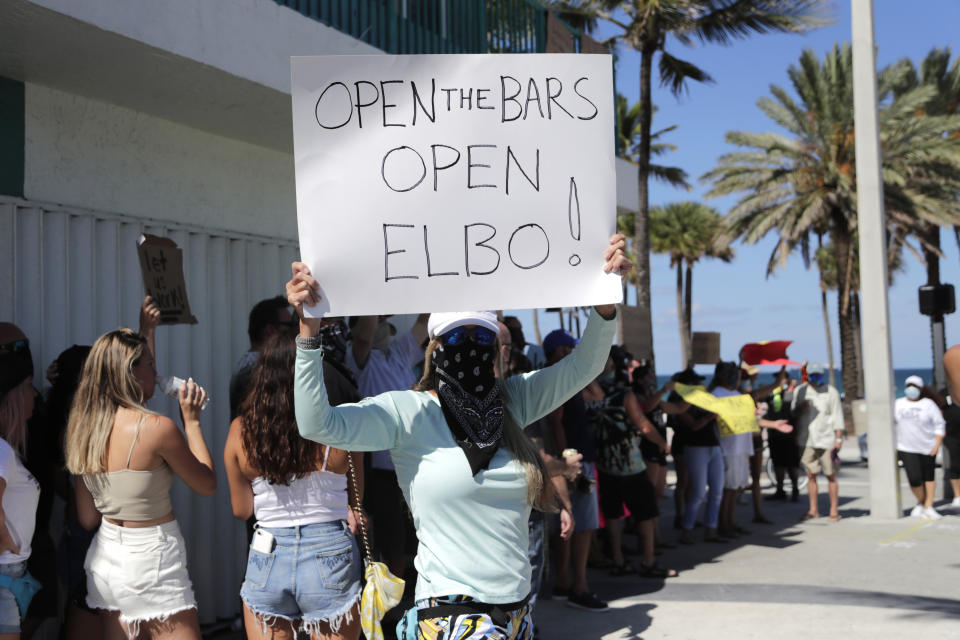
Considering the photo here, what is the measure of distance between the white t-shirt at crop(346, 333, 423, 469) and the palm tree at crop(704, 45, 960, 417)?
70.5 ft

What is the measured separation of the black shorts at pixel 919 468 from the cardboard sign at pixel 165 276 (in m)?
9.74

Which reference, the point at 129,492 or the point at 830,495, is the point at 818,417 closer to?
the point at 830,495

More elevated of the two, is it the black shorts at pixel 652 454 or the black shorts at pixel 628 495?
the black shorts at pixel 652 454

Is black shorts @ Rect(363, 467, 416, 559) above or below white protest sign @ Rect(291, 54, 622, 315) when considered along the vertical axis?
below

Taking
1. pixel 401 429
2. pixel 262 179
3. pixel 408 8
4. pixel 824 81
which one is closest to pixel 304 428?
pixel 401 429

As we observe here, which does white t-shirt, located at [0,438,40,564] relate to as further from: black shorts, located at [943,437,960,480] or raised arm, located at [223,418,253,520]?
black shorts, located at [943,437,960,480]

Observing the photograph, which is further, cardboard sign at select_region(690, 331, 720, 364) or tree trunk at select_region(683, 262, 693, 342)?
tree trunk at select_region(683, 262, 693, 342)

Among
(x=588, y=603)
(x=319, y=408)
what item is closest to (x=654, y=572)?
(x=588, y=603)

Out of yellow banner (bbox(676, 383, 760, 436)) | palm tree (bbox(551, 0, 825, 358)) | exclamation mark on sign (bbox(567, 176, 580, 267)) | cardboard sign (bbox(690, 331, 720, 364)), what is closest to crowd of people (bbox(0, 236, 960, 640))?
exclamation mark on sign (bbox(567, 176, 580, 267))

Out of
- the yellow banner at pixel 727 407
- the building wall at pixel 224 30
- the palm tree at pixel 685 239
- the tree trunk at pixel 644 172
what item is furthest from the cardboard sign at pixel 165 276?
the palm tree at pixel 685 239

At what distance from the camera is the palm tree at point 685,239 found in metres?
47.6

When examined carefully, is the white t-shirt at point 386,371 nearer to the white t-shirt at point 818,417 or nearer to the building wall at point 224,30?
the building wall at point 224,30

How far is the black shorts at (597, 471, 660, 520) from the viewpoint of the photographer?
26.9 feet

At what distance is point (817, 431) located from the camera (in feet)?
39.4
